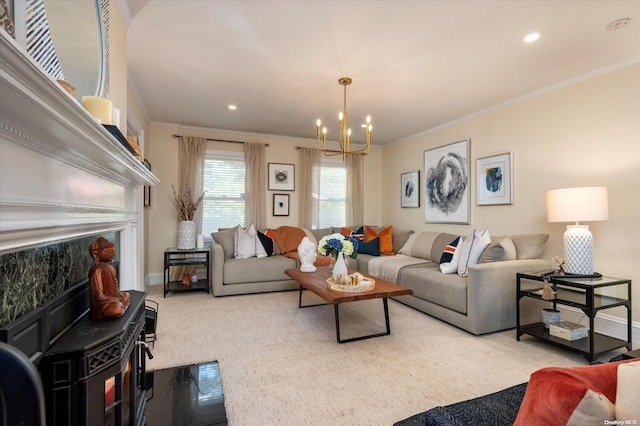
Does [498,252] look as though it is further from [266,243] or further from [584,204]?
[266,243]

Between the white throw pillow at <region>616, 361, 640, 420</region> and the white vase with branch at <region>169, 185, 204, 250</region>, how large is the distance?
15.2ft

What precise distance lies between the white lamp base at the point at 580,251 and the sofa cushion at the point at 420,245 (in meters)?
1.78

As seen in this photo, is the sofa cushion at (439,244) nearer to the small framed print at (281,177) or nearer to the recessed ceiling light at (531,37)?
the recessed ceiling light at (531,37)

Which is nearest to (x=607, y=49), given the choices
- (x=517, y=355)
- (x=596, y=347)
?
(x=596, y=347)

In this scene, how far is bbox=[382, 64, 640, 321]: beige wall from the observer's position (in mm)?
2707

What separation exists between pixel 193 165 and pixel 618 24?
492 cm

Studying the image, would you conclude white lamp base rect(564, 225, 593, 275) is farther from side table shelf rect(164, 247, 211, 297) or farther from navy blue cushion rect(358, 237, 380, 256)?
side table shelf rect(164, 247, 211, 297)

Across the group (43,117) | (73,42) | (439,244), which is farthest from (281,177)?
(43,117)

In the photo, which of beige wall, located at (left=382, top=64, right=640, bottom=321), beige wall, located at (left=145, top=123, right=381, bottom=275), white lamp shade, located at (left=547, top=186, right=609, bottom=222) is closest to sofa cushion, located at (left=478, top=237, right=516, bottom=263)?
beige wall, located at (left=382, top=64, right=640, bottom=321)

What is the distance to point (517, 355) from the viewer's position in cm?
244

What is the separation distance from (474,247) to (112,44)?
3.45 meters

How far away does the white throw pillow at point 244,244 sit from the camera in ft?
14.7

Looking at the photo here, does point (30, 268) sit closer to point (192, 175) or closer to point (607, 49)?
point (607, 49)

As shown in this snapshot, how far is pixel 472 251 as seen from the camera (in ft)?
10.7
